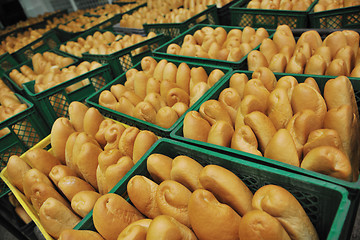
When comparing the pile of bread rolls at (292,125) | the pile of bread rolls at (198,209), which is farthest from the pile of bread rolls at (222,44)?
the pile of bread rolls at (198,209)

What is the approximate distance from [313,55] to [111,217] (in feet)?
3.54

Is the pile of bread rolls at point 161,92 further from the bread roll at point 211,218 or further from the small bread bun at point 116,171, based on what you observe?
the bread roll at point 211,218

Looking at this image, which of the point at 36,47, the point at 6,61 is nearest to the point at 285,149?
the point at 6,61

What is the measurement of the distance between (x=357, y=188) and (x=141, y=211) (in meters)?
0.57

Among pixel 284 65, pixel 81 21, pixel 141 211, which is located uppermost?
pixel 81 21

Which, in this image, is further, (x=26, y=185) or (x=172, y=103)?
(x=172, y=103)

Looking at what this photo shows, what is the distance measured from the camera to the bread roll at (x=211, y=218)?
22.4 inches

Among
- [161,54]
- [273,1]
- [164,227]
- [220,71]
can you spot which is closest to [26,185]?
[164,227]

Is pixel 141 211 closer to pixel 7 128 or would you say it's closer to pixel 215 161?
pixel 215 161

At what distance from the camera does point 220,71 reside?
1238mm

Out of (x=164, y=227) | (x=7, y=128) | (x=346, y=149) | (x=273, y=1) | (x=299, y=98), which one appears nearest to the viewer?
(x=164, y=227)

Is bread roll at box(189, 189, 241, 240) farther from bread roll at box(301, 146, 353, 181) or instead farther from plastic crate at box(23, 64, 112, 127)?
plastic crate at box(23, 64, 112, 127)

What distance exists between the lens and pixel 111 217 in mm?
651

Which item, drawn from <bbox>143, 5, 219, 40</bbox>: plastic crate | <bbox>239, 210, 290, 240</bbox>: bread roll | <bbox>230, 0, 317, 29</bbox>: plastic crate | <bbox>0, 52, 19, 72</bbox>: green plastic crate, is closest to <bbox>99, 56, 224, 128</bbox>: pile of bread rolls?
<bbox>239, 210, 290, 240</bbox>: bread roll
